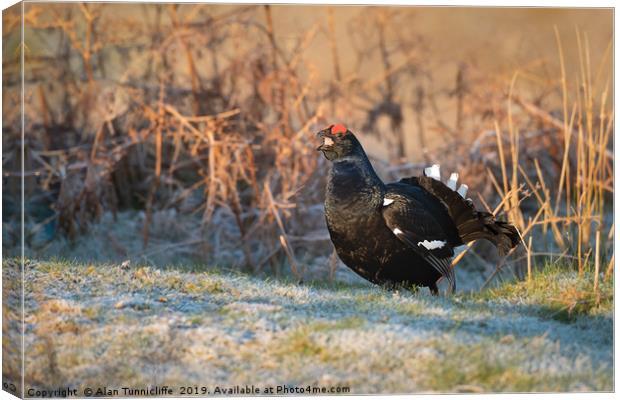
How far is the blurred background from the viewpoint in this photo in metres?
7.02

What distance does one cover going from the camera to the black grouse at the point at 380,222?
4.58m

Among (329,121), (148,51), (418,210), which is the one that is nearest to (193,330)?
(418,210)

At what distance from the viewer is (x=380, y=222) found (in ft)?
15.1

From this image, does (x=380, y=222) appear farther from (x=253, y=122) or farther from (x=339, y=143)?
(x=253, y=122)

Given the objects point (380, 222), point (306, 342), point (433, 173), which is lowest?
point (306, 342)

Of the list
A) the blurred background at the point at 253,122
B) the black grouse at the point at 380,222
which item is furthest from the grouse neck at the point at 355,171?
the blurred background at the point at 253,122

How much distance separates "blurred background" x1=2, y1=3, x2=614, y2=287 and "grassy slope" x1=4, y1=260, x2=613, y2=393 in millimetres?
2406

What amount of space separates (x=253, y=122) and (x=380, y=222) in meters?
3.15

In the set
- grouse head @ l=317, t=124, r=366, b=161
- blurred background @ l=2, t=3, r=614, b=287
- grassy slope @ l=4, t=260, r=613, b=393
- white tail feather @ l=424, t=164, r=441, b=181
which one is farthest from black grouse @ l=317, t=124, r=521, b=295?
blurred background @ l=2, t=3, r=614, b=287

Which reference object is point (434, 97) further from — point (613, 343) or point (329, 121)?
point (613, 343)

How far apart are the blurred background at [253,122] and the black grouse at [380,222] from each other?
2040 mm

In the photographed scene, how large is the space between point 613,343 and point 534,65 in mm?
2828

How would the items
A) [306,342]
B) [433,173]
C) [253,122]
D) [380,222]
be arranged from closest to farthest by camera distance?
[306,342] < [380,222] < [433,173] < [253,122]

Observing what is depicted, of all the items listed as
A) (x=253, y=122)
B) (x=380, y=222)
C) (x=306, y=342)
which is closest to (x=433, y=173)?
(x=380, y=222)
